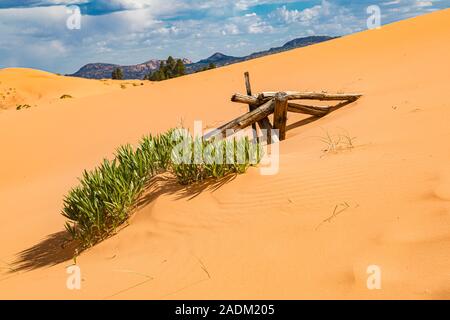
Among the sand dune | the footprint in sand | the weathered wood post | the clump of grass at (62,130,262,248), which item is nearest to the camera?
the sand dune

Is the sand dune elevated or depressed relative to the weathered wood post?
depressed

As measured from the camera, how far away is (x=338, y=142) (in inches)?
220

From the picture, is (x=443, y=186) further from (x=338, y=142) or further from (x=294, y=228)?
(x=338, y=142)

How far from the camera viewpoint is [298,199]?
4078 mm

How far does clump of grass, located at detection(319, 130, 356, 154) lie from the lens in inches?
212

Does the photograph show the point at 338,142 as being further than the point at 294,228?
Yes

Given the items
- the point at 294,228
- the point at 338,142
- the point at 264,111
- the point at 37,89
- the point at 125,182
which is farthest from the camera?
the point at 37,89

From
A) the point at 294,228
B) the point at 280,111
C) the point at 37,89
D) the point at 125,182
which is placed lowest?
the point at 294,228

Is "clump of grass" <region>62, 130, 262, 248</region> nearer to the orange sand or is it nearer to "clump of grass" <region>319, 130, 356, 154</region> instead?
"clump of grass" <region>319, 130, 356, 154</region>

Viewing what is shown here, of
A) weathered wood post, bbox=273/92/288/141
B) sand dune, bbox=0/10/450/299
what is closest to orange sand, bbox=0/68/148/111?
weathered wood post, bbox=273/92/288/141

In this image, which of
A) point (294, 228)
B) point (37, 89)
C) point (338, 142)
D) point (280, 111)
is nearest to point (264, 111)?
point (280, 111)

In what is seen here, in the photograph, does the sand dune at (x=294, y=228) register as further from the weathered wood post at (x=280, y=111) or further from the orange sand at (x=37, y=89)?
the orange sand at (x=37, y=89)

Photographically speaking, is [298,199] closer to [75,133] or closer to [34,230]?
[34,230]

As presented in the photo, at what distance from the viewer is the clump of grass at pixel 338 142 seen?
538 cm
